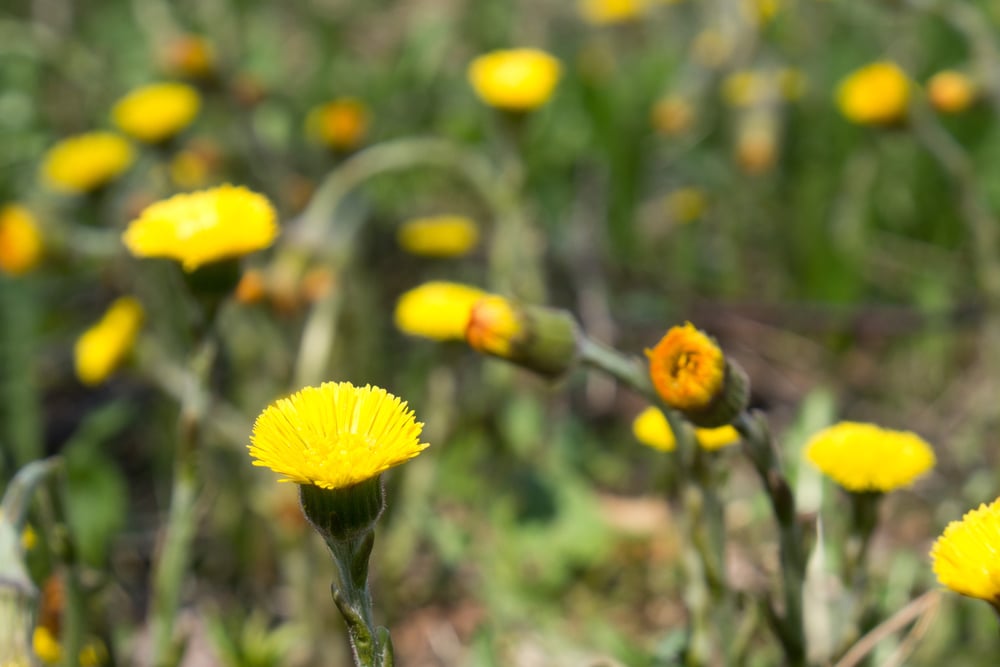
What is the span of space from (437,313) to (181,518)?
0.52m

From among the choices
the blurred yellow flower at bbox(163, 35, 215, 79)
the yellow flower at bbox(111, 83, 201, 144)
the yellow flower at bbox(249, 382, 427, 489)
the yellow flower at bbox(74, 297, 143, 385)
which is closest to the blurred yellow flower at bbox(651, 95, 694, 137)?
the blurred yellow flower at bbox(163, 35, 215, 79)

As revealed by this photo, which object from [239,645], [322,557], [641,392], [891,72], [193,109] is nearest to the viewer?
[641,392]

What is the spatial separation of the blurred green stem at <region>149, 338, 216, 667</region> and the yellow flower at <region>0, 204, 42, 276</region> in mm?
986

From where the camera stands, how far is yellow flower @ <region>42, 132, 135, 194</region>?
2355 millimetres

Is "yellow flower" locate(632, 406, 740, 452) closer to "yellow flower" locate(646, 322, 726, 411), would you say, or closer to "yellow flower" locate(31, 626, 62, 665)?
"yellow flower" locate(646, 322, 726, 411)

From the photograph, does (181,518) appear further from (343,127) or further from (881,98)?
(881,98)

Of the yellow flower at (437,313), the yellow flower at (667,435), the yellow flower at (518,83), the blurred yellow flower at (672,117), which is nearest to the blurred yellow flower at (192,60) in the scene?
the yellow flower at (518,83)

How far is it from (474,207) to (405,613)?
1.67 m

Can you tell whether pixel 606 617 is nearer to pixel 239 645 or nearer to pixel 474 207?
pixel 239 645

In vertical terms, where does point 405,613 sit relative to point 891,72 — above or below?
below

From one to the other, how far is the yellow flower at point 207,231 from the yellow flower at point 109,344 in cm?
66

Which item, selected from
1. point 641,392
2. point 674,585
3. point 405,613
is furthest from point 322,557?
point 641,392

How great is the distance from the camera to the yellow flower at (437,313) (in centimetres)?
165

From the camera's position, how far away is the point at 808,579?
1.21 m
